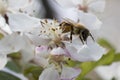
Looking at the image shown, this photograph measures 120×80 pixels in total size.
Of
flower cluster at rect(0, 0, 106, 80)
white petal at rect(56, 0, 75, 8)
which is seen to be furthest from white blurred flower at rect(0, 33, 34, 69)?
white petal at rect(56, 0, 75, 8)

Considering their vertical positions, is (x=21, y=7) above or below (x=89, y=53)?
above

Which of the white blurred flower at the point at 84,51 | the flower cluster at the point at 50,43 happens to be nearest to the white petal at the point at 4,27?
the flower cluster at the point at 50,43

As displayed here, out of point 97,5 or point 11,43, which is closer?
point 11,43

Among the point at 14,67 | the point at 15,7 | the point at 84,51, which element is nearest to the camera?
the point at 84,51

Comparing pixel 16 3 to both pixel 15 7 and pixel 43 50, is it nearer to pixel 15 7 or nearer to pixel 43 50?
pixel 15 7

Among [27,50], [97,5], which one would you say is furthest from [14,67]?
[97,5]

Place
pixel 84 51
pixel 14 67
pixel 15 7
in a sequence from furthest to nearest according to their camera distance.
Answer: pixel 14 67 < pixel 15 7 < pixel 84 51

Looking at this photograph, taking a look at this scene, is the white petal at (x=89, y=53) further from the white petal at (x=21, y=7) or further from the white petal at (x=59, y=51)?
the white petal at (x=21, y=7)

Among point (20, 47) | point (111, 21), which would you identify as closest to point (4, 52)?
point (20, 47)
